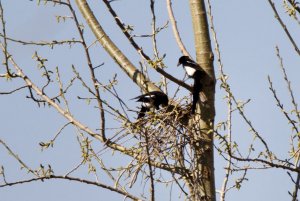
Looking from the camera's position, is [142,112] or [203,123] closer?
[203,123]

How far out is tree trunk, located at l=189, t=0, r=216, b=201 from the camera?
564 cm

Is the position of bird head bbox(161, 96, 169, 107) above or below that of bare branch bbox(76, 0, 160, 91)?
below

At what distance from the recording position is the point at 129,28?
556 cm

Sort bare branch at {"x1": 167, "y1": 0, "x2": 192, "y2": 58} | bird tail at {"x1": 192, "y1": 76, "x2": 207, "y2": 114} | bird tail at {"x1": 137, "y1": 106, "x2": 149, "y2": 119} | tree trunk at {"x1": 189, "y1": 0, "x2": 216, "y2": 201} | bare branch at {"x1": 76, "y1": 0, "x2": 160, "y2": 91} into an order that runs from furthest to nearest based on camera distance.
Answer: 1. bare branch at {"x1": 167, "y1": 0, "x2": 192, "y2": 58}
2. bare branch at {"x1": 76, "y1": 0, "x2": 160, "y2": 91}
3. bird tail at {"x1": 137, "y1": 106, "x2": 149, "y2": 119}
4. bird tail at {"x1": 192, "y1": 76, "x2": 207, "y2": 114}
5. tree trunk at {"x1": 189, "y1": 0, "x2": 216, "y2": 201}

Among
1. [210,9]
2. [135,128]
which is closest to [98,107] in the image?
[135,128]

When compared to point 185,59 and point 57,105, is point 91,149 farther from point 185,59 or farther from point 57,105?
point 185,59

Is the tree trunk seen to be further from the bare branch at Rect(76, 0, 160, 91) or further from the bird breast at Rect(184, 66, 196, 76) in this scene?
the bare branch at Rect(76, 0, 160, 91)

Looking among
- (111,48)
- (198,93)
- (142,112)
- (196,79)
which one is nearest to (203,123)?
(198,93)

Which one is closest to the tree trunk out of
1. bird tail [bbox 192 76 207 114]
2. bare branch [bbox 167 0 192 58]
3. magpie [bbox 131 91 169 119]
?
bird tail [bbox 192 76 207 114]

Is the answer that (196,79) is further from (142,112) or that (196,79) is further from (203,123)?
(142,112)

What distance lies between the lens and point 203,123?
590cm

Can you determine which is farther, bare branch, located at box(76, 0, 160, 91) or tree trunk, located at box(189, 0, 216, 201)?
bare branch, located at box(76, 0, 160, 91)

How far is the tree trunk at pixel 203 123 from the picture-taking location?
5645mm

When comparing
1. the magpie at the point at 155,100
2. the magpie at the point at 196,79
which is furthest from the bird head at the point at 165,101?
the magpie at the point at 196,79
